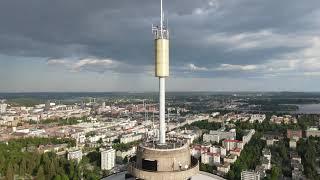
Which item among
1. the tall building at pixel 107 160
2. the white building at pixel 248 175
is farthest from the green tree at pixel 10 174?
the white building at pixel 248 175

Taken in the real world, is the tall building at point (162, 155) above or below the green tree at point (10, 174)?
above

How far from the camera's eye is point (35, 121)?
11944 centimetres

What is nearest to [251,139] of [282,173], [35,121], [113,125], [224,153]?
[224,153]

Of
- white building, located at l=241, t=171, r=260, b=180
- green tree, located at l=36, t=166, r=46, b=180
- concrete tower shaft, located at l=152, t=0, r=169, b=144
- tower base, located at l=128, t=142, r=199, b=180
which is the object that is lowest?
white building, located at l=241, t=171, r=260, b=180

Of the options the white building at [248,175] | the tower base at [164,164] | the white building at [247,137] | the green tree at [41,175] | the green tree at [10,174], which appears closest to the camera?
the tower base at [164,164]

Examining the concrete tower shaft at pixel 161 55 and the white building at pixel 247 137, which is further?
the white building at pixel 247 137

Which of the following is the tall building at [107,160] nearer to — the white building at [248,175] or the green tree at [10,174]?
the green tree at [10,174]

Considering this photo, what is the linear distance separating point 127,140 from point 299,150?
A: 3692 centimetres

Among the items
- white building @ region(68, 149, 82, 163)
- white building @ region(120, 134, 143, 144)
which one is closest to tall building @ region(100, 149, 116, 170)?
white building @ region(68, 149, 82, 163)

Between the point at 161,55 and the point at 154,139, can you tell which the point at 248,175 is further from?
the point at 161,55

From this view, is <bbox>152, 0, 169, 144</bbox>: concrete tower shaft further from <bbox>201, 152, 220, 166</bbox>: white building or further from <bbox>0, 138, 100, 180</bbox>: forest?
<bbox>201, 152, 220, 166</bbox>: white building

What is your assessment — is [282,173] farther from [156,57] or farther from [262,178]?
[156,57]

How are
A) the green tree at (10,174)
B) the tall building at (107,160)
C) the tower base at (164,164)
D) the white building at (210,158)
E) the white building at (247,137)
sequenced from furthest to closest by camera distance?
the white building at (247,137), the white building at (210,158), the tall building at (107,160), the green tree at (10,174), the tower base at (164,164)

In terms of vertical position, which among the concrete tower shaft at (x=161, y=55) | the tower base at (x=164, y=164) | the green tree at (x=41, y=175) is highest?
the concrete tower shaft at (x=161, y=55)
